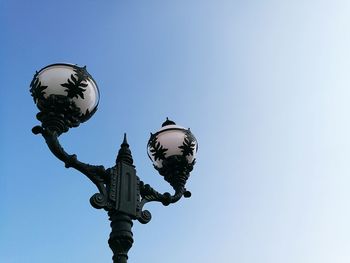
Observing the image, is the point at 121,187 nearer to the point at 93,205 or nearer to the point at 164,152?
the point at 93,205

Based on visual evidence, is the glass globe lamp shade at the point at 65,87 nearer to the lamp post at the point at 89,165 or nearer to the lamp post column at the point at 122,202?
the lamp post at the point at 89,165

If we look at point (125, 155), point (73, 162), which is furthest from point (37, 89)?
point (125, 155)

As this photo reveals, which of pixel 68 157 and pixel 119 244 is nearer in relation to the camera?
pixel 119 244

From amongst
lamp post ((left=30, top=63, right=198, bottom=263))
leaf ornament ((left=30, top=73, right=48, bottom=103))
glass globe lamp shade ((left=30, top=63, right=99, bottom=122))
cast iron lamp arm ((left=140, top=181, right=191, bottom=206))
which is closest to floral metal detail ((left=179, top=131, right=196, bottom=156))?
cast iron lamp arm ((left=140, top=181, right=191, bottom=206))

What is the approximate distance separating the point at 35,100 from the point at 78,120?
506 millimetres

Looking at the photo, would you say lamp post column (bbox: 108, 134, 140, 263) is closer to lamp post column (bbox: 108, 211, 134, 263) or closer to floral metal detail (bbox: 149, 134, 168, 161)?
lamp post column (bbox: 108, 211, 134, 263)

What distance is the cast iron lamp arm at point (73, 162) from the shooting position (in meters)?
5.38

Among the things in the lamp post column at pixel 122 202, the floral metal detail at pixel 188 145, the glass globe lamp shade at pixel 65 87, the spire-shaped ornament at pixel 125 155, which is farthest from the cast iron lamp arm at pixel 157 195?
the glass globe lamp shade at pixel 65 87

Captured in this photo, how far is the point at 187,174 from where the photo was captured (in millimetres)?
6625

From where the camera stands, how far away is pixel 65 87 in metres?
5.61

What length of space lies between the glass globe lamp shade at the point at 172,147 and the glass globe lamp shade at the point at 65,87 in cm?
114

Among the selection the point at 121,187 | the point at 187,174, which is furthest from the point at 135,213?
the point at 187,174

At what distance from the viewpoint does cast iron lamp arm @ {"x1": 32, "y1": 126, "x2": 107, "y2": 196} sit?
538 cm

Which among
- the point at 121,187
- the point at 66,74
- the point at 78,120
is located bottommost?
the point at 121,187
